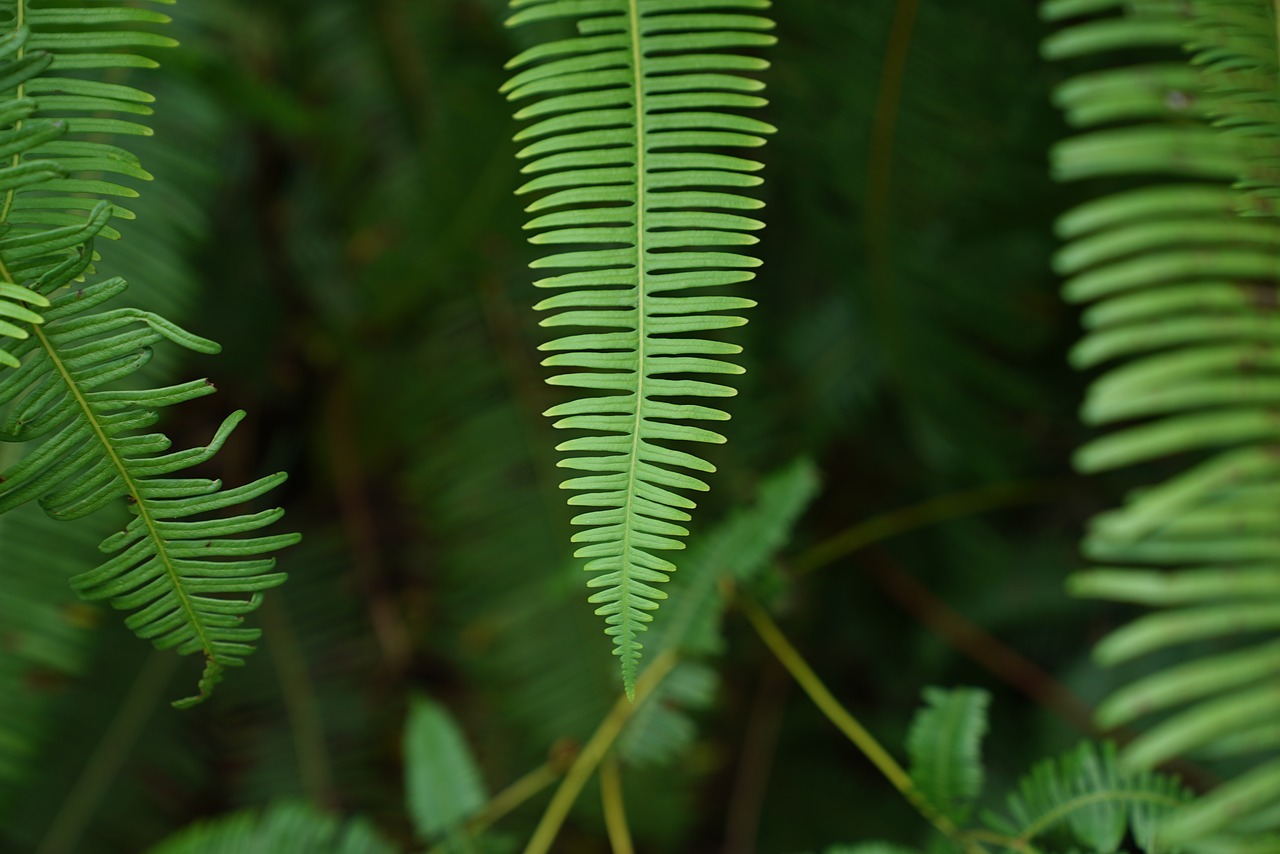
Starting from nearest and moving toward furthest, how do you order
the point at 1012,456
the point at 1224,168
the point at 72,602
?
1. the point at 1224,168
2. the point at 72,602
3. the point at 1012,456

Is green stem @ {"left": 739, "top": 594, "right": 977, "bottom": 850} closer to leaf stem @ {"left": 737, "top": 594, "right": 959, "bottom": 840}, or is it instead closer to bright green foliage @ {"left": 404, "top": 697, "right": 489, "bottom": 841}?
leaf stem @ {"left": 737, "top": 594, "right": 959, "bottom": 840}

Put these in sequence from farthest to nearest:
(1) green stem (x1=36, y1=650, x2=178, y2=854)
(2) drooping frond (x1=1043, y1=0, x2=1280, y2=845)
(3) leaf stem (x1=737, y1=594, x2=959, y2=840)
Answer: (1) green stem (x1=36, y1=650, x2=178, y2=854) < (3) leaf stem (x1=737, y1=594, x2=959, y2=840) < (2) drooping frond (x1=1043, y1=0, x2=1280, y2=845)

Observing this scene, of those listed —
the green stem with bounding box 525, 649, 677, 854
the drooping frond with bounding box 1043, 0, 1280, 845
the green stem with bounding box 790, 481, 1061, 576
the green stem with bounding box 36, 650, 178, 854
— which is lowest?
the green stem with bounding box 36, 650, 178, 854

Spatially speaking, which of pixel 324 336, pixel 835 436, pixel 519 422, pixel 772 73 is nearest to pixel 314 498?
pixel 324 336

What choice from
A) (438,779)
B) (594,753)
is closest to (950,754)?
(594,753)

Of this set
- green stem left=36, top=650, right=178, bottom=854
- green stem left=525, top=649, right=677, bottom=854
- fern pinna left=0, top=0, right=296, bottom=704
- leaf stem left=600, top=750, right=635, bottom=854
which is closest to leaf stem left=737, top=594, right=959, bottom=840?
green stem left=525, top=649, right=677, bottom=854

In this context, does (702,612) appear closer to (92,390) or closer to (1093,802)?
(1093,802)

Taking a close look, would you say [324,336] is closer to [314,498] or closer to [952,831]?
[314,498]
